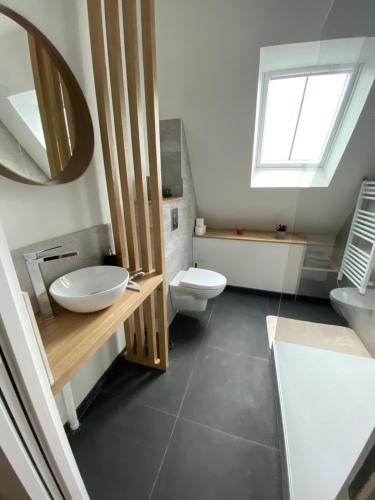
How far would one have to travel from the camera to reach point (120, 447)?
1.09 metres

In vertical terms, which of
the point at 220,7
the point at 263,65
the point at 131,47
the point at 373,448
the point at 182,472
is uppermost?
the point at 220,7

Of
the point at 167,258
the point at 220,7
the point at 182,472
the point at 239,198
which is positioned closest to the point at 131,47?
the point at 220,7

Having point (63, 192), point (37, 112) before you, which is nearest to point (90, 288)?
point (63, 192)

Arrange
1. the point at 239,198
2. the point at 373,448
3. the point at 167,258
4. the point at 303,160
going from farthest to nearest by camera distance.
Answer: the point at 239,198 < the point at 303,160 < the point at 167,258 < the point at 373,448

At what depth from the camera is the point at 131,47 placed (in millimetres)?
945

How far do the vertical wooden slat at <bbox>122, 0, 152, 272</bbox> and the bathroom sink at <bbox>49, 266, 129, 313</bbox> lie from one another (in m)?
0.28

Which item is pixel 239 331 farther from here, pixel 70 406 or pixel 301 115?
pixel 301 115

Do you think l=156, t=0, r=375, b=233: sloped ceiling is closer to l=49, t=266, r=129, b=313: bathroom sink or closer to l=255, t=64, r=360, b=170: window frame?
l=255, t=64, r=360, b=170: window frame

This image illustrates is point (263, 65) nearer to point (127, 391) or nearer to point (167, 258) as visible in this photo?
point (167, 258)

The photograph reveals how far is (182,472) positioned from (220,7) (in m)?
2.56

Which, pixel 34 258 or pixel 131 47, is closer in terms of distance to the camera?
pixel 34 258

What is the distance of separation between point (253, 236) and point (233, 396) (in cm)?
166

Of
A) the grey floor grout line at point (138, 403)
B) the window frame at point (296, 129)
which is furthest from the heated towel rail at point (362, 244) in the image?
the grey floor grout line at point (138, 403)

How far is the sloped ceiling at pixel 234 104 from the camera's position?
3.93 ft
